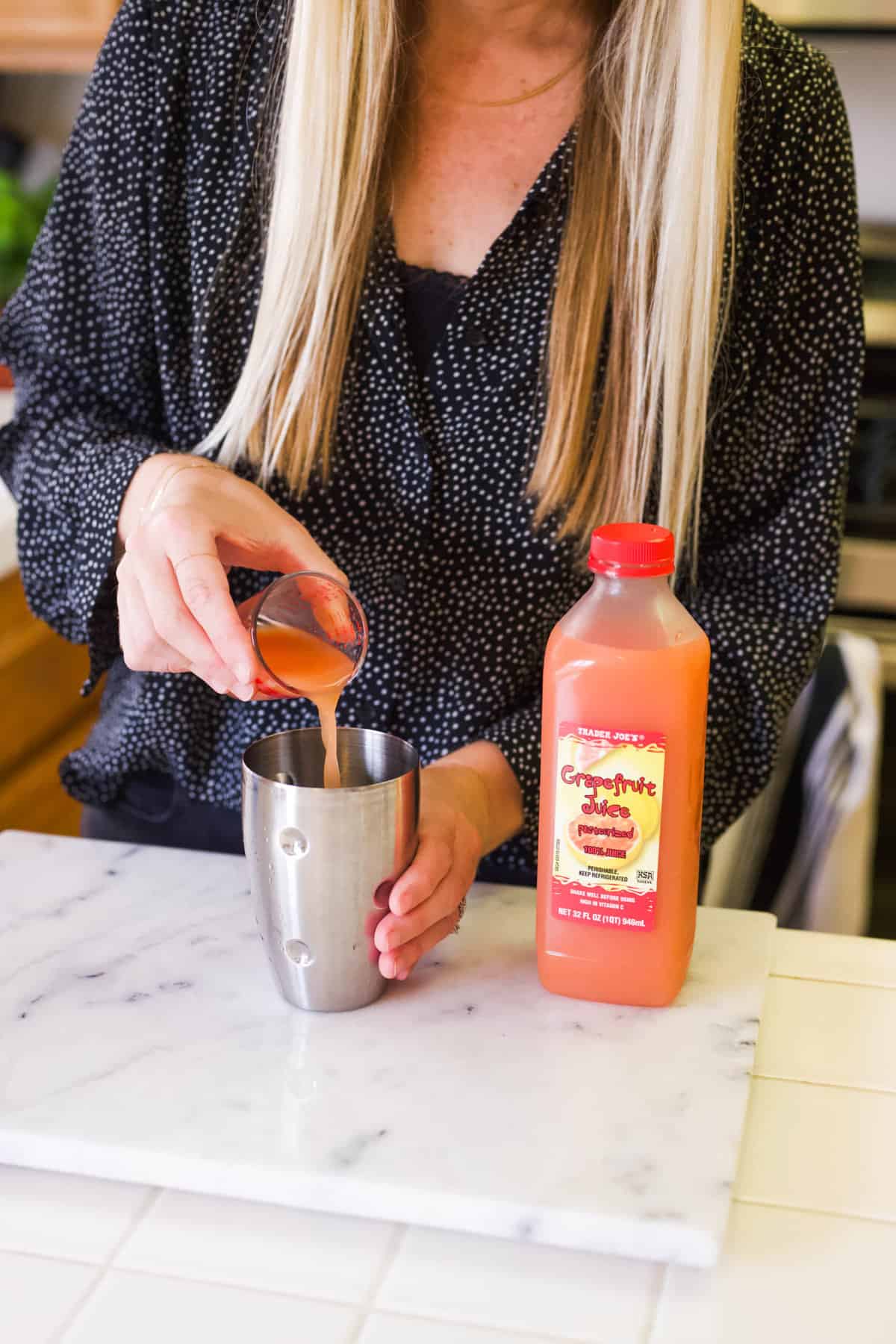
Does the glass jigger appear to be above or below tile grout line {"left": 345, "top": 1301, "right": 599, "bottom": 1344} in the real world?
above

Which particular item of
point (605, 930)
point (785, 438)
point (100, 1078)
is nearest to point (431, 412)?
point (785, 438)

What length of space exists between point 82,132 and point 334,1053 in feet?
2.54

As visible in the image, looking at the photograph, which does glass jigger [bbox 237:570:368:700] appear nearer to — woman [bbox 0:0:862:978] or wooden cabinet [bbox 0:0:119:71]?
woman [bbox 0:0:862:978]

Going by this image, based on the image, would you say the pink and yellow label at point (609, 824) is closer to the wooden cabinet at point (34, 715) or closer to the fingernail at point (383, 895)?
the fingernail at point (383, 895)

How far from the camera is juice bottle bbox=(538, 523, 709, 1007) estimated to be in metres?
0.72

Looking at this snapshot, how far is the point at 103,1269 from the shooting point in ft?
1.99

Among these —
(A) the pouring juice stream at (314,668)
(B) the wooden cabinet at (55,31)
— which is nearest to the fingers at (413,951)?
(A) the pouring juice stream at (314,668)

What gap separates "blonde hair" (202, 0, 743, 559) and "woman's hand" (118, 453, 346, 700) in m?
0.16

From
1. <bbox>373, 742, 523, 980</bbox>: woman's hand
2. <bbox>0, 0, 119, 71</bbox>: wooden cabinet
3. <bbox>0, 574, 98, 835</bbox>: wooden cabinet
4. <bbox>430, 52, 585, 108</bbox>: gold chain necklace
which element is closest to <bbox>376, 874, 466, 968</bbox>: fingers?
<bbox>373, 742, 523, 980</bbox>: woman's hand

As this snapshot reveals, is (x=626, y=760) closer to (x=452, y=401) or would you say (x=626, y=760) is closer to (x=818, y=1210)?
(x=818, y=1210)

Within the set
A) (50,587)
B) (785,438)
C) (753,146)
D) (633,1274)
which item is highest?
(753,146)

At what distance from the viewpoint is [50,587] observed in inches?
45.2

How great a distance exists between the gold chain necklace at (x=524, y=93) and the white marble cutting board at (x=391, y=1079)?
0.64 m

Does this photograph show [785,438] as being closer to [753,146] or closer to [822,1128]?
[753,146]
